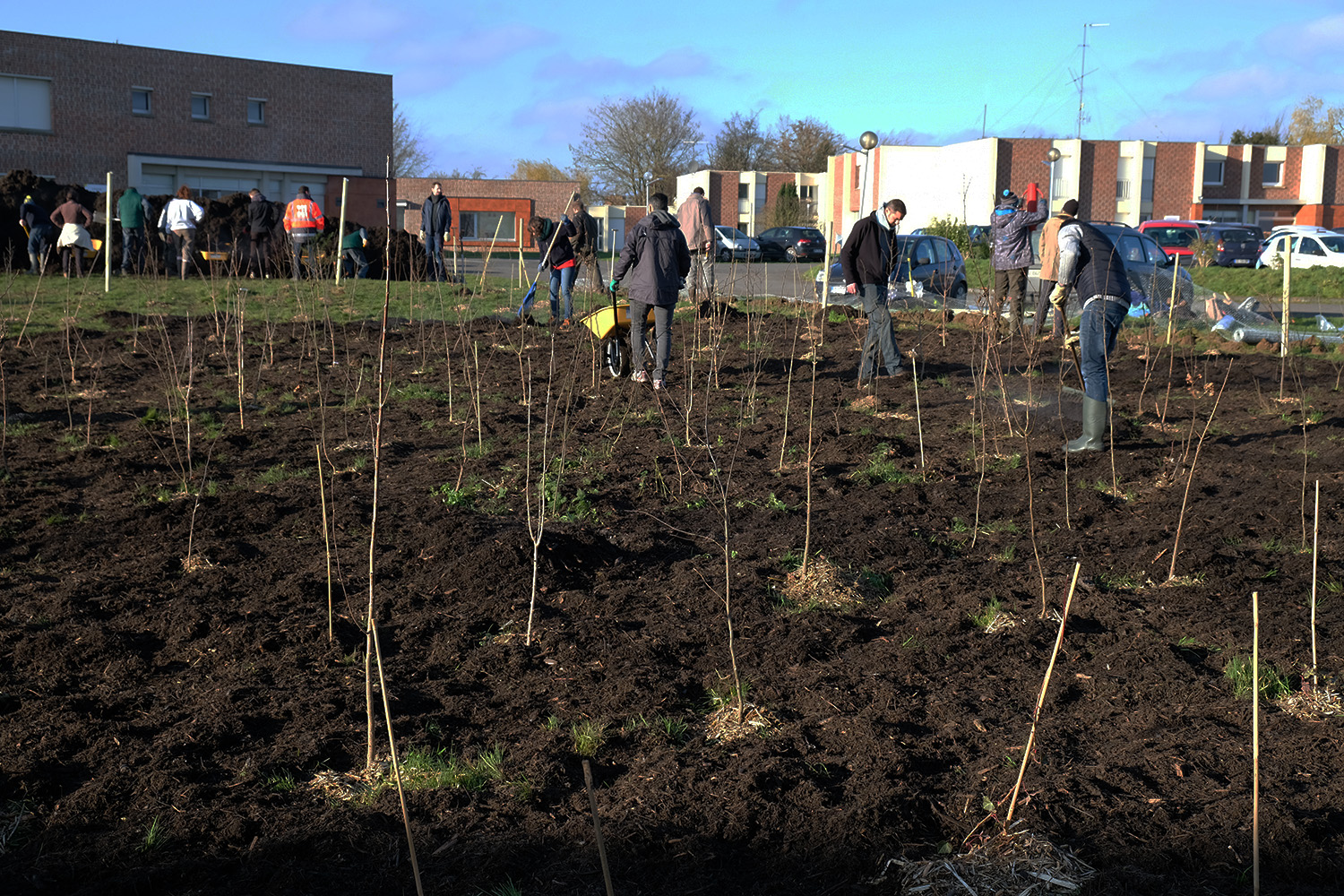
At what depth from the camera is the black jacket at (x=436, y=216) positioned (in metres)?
14.5

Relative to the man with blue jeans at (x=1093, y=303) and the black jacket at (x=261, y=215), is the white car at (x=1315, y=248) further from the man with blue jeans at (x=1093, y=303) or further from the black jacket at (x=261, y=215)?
the man with blue jeans at (x=1093, y=303)

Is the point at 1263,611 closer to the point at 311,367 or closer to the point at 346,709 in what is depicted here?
the point at 346,709

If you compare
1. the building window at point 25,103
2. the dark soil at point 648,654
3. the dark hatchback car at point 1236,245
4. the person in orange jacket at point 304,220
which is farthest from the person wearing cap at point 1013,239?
the building window at point 25,103

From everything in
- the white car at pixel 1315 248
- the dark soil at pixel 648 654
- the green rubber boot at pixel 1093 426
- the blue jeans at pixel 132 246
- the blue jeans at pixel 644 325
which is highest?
the white car at pixel 1315 248

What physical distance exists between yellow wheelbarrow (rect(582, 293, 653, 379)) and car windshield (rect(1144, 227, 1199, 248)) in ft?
77.4

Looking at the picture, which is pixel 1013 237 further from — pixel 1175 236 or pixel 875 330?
pixel 1175 236

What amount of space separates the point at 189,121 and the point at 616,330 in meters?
36.7

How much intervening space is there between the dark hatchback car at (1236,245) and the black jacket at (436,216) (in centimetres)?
2462

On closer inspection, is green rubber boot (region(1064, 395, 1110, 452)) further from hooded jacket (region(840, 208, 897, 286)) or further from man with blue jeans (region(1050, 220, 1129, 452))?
hooded jacket (region(840, 208, 897, 286))

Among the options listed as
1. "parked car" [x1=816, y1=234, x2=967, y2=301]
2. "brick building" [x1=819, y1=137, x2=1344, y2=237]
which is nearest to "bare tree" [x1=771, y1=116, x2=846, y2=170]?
"brick building" [x1=819, y1=137, x2=1344, y2=237]

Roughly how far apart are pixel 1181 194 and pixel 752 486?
57.6 m

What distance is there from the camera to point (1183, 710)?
3.20 metres

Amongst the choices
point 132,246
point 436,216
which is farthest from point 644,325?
point 132,246

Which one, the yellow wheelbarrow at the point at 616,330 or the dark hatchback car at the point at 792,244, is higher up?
the dark hatchback car at the point at 792,244
